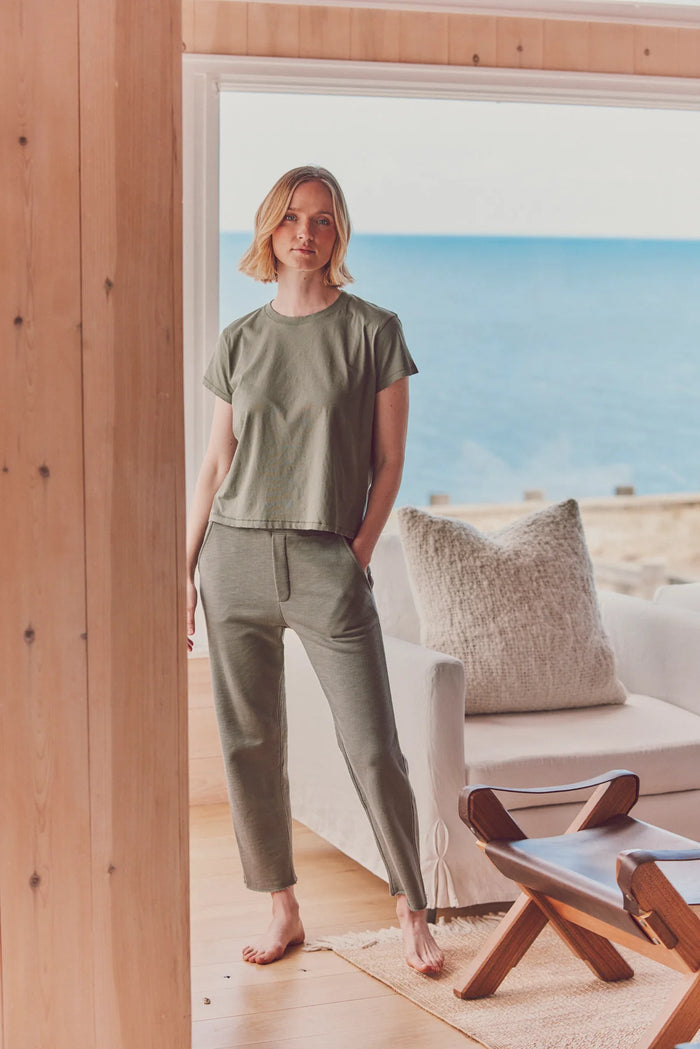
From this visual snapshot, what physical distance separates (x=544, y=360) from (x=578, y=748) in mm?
2020

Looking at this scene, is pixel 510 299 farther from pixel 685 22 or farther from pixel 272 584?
pixel 272 584

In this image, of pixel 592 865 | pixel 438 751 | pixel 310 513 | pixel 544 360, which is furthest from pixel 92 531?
pixel 544 360

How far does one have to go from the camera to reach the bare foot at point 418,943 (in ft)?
8.67

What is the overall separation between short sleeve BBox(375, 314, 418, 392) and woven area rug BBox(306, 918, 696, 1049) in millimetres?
1290

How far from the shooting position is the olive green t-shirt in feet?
8.50

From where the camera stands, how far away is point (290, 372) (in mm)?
2643

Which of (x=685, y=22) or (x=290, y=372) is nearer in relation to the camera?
(x=290, y=372)

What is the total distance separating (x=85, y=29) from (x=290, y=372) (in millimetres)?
1017

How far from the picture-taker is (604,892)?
7.13ft

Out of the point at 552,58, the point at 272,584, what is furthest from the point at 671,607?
the point at 552,58

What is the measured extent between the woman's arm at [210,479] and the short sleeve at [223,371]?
27mm

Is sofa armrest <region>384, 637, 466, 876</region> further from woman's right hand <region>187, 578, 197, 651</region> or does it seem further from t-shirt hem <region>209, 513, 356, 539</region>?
woman's right hand <region>187, 578, 197, 651</region>

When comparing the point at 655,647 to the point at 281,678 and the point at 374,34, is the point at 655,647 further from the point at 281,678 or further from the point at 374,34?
the point at 374,34

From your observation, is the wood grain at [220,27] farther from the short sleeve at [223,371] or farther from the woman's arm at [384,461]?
the woman's arm at [384,461]
